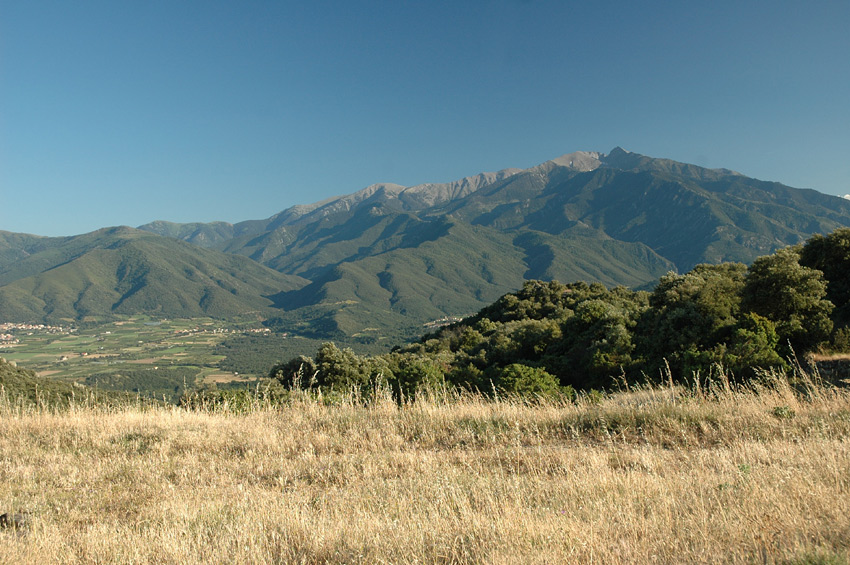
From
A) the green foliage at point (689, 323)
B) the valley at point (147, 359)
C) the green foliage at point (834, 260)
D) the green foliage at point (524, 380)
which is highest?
the green foliage at point (834, 260)

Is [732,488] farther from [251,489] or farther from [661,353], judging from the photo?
[661,353]

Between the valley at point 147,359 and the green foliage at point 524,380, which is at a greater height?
the green foliage at point 524,380

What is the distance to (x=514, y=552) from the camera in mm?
3262

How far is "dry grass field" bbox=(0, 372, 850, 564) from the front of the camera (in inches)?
134

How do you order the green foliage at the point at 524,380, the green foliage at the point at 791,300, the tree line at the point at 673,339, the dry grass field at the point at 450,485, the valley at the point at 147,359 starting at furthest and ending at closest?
the valley at the point at 147,359 < the green foliage at the point at 791,300 < the tree line at the point at 673,339 < the green foliage at the point at 524,380 < the dry grass field at the point at 450,485

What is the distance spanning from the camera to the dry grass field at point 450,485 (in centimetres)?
339

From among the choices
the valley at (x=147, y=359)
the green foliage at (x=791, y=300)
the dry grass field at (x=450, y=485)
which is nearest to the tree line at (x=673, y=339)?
the green foliage at (x=791, y=300)

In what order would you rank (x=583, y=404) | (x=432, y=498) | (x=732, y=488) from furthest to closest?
(x=583, y=404)
(x=432, y=498)
(x=732, y=488)

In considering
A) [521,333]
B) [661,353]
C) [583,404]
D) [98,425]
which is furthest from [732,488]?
[521,333]

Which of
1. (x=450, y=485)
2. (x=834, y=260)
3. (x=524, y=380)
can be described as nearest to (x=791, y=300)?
(x=834, y=260)

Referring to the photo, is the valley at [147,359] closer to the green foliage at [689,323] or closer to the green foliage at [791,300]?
the green foliage at [689,323]

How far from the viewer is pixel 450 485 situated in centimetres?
461

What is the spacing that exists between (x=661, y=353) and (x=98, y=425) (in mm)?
23530

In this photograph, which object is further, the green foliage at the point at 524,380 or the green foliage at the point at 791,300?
the green foliage at the point at 791,300
